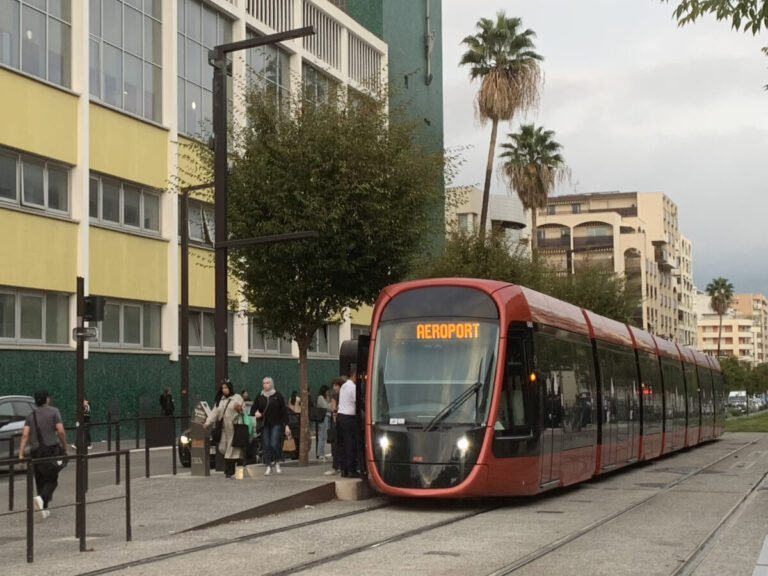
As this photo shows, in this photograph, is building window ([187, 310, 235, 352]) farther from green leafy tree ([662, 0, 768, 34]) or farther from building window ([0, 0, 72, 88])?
green leafy tree ([662, 0, 768, 34])

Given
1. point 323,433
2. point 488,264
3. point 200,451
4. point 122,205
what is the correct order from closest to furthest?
1. point 200,451
2. point 323,433
3. point 122,205
4. point 488,264

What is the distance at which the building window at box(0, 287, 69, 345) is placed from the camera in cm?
3225

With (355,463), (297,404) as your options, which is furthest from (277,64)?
(355,463)

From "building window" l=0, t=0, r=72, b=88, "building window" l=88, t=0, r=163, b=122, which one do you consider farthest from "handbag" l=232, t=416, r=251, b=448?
"building window" l=88, t=0, r=163, b=122

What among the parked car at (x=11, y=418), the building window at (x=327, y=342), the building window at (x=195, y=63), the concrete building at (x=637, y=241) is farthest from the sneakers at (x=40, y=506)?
the concrete building at (x=637, y=241)

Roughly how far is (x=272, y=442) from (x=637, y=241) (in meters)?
106

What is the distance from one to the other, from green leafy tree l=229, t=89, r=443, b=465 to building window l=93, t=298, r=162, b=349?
13251 mm

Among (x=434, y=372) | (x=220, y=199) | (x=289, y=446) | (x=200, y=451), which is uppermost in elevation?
(x=220, y=199)

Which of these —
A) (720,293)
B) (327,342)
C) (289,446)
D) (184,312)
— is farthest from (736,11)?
(720,293)

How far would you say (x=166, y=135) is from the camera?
1563 inches

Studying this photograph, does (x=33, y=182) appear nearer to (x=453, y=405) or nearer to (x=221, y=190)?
(x=221, y=190)

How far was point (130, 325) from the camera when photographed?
37719 mm

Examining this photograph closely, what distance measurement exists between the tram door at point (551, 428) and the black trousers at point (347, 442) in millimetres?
3121

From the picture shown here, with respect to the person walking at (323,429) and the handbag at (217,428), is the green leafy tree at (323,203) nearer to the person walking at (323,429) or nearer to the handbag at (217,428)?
the handbag at (217,428)
